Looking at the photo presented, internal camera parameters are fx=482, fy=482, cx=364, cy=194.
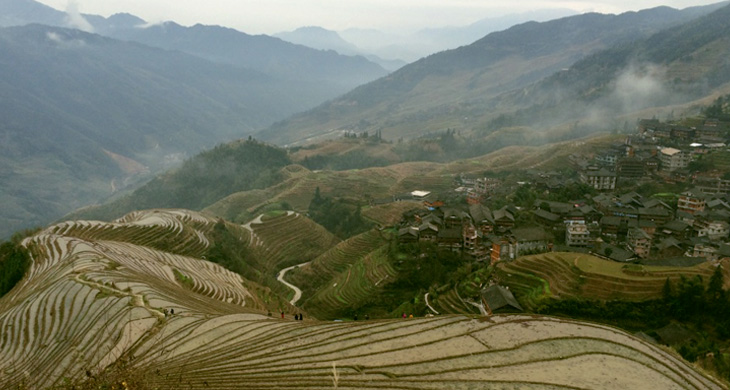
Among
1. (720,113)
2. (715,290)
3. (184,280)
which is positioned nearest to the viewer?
(715,290)

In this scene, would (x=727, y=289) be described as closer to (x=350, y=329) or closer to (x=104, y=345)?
(x=350, y=329)

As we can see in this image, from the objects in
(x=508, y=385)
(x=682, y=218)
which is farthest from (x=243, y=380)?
(x=682, y=218)

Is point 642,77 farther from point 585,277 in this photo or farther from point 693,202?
point 585,277

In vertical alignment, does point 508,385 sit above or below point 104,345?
above

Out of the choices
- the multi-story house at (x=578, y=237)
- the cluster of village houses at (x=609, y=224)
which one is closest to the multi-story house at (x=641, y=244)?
the cluster of village houses at (x=609, y=224)

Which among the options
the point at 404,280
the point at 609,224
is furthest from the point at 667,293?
the point at 404,280

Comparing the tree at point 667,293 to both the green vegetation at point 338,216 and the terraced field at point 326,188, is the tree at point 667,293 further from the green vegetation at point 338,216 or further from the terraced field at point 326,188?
the terraced field at point 326,188
